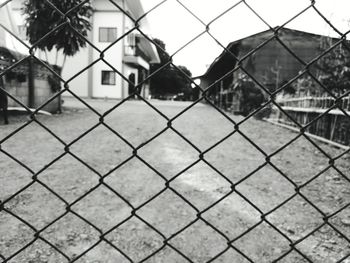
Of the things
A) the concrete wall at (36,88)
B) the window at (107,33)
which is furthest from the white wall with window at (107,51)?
the concrete wall at (36,88)

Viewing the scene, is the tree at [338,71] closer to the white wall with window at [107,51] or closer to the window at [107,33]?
the white wall with window at [107,51]

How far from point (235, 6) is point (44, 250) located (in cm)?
192

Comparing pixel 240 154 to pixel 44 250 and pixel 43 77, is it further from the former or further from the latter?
pixel 43 77

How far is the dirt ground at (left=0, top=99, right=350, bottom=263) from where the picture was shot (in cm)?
207

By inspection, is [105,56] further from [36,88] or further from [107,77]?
[36,88]

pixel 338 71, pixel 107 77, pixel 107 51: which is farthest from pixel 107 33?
pixel 338 71

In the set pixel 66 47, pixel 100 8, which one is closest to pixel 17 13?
pixel 100 8

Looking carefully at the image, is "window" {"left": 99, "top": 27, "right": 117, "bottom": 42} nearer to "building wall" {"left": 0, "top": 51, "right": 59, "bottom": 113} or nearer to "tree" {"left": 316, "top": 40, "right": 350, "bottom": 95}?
"building wall" {"left": 0, "top": 51, "right": 59, "bottom": 113}

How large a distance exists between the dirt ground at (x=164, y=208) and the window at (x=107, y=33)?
67.5 feet

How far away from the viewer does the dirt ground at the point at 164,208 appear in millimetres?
2070

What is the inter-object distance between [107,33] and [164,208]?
2359cm

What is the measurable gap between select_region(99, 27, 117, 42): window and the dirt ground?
20571 mm

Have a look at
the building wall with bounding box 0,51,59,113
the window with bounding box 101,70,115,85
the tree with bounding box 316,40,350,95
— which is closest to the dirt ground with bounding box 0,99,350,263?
the tree with bounding box 316,40,350,95

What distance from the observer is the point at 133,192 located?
3.24m
